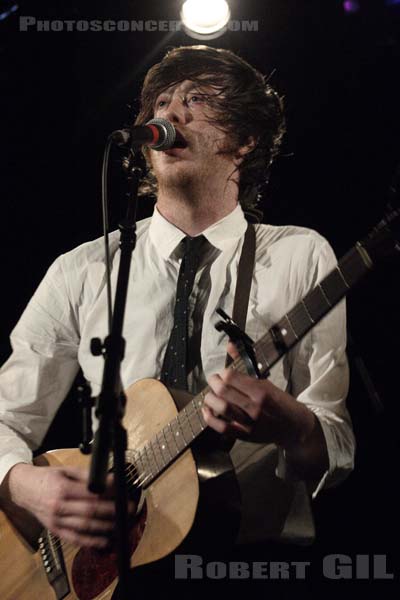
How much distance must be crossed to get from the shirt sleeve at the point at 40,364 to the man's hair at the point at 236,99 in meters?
0.92

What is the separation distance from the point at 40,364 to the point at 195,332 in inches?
29.2

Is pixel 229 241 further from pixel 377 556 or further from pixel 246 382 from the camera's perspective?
pixel 377 556

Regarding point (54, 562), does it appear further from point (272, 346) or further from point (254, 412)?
point (272, 346)

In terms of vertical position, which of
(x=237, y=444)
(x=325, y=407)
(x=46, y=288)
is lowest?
(x=237, y=444)

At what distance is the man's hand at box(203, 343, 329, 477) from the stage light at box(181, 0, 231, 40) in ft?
6.09

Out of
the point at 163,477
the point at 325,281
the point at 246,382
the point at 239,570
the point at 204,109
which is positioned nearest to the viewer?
the point at 325,281

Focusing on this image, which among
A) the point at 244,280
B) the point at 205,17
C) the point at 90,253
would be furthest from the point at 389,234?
the point at 205,17

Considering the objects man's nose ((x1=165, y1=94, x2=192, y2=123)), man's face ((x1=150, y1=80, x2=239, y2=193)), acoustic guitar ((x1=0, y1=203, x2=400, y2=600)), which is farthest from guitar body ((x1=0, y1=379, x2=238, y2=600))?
man's nose ((x1=165, y1=94, x2=192, y2=123))

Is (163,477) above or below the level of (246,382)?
below

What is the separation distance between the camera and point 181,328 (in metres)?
2.29

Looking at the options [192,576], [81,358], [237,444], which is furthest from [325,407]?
[81,358]

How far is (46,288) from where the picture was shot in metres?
2.68

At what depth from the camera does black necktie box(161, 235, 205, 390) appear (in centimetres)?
223

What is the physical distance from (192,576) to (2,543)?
2.47 feet
